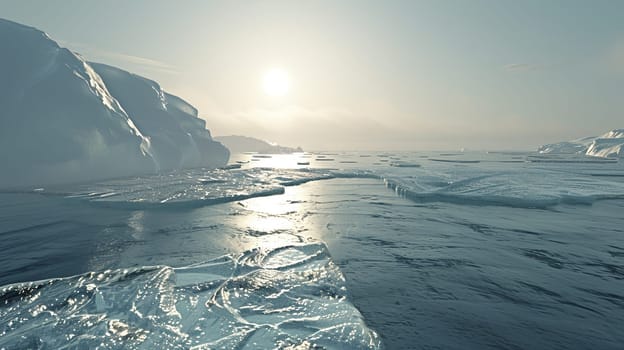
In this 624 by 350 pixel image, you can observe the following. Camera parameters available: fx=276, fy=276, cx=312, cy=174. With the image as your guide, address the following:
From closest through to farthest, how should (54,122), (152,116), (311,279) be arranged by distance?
(311,279) < (54,122) < (152,116)

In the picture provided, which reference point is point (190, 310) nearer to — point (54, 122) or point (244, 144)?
point (54, 122)

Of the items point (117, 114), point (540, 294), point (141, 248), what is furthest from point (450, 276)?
point (117, 114)

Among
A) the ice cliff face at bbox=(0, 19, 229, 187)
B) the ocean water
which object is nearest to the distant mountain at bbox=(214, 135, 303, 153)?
the ice cliff face at bbox=(0, 19, 229, 187)

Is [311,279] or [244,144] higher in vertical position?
[244,144]

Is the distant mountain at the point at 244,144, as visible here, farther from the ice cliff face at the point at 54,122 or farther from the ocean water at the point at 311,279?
the ocean water at the point at 311,279

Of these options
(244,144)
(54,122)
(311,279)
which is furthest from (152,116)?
(244,144)

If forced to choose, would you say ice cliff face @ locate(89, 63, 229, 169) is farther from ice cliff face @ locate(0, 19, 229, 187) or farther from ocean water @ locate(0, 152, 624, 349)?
ocean water @ locate(0, 152, 624, 349)

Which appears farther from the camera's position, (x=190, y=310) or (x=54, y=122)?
(x=54, y=122)

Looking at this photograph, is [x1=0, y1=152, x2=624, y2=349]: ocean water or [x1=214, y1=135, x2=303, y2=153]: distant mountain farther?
[x1=214, y1=135, x2=303, y2=153]: distant mountain
